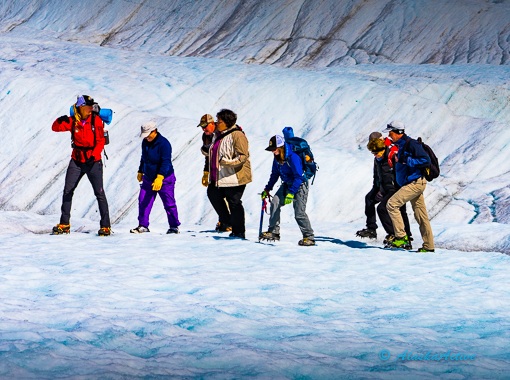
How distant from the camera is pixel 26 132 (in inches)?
502

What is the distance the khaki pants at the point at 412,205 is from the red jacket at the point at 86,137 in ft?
13.0

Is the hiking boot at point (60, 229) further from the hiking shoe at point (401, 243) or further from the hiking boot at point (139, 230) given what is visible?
the hiking shoe at point (401, 243)

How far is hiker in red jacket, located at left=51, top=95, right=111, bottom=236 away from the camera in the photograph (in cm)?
736

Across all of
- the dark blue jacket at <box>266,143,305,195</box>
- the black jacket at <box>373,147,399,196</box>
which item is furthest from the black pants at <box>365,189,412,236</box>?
the dark blue jacket at <box>266,143,305,195</box>

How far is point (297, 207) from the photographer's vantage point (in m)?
7.32

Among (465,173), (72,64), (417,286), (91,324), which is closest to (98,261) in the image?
(91,324)

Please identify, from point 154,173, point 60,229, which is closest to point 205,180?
point 154,173

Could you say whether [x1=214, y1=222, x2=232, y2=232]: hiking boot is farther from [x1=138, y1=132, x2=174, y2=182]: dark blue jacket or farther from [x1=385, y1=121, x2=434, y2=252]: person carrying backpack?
[x1=385, y1=121, x2=434, y2=252]: person carrying backpack

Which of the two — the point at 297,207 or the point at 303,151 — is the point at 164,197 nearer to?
the point at 297,207

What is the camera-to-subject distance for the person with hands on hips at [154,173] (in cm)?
773

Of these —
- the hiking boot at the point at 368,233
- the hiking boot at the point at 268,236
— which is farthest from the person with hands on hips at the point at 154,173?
the hiking boot at the point at 368,233

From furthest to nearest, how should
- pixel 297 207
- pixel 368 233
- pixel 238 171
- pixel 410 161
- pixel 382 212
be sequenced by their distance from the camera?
pixel 368 233 < pixel 382 212 < pixel 238 171 < pixel 297 207 < pixel 410 161

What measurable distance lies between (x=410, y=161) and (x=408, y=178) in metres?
0.26

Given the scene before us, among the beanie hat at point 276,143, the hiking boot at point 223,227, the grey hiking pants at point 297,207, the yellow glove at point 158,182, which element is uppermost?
the beanie hat at point 276,143
